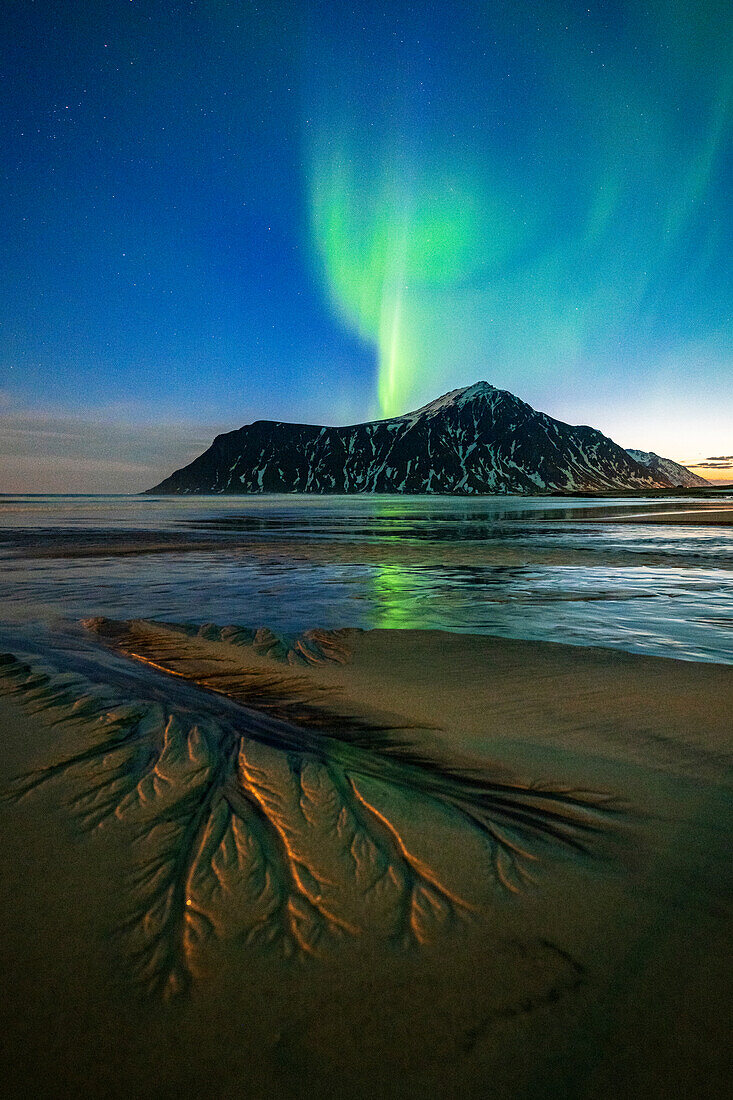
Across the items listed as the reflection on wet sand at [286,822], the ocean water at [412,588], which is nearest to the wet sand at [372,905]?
the reflection on wet sand at [286,822]

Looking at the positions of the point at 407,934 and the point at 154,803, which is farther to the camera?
the point at 154,803

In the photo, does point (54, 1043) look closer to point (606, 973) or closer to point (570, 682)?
point (606, 973)

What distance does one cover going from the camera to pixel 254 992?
2053 millimetres

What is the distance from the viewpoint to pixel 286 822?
3.25 meters

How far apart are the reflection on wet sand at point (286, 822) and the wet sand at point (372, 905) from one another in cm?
2

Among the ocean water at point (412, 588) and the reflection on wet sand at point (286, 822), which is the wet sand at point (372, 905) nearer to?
the reflection on wet sand at point (286, 822)

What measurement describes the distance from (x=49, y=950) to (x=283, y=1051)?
1.17 meters

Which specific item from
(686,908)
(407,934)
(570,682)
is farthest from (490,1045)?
(570,682)

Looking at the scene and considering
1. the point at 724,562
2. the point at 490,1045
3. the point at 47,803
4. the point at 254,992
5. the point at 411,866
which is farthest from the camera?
the point at 724,562

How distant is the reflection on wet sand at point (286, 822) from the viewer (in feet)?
7.90

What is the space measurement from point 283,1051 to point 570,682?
189 inches

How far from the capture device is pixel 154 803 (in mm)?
3455

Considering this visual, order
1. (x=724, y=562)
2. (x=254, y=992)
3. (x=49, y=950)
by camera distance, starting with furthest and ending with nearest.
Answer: (x=724, y=562)
(x=49, y=950)
(x=254, y=992)

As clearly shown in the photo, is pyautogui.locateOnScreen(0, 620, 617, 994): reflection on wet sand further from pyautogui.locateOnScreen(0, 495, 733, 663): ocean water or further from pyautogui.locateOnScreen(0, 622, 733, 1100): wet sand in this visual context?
pyautogui.locateOnScreen(0, 495, 733, 663): ocean water
